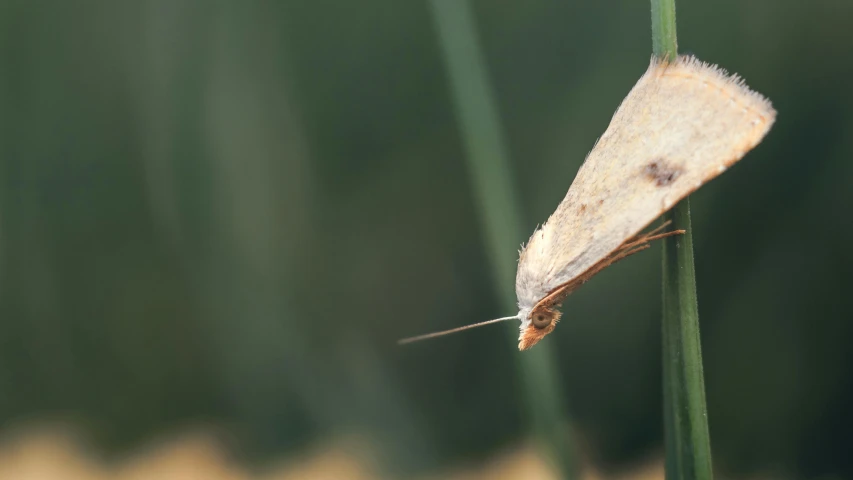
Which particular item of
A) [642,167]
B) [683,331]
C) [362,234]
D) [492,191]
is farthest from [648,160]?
[362,234]

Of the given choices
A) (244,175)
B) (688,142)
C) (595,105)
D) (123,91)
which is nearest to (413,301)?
(244,175)

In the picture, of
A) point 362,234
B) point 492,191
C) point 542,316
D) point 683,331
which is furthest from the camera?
point 362,234

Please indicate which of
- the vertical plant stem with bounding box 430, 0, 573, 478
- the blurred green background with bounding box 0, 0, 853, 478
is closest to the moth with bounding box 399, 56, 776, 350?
the vertical plant stem with bounding box 430, 0, 573, 478

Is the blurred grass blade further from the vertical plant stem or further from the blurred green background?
the blurred green background

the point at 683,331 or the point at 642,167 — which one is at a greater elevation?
the point at 642,167

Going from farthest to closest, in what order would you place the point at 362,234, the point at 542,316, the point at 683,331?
1. the point at 362,234
2. the point at 542,316
3. the point at 683,331

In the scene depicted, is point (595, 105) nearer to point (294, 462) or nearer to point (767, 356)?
point (767, 356)

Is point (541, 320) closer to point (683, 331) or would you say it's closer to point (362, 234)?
point (683, 331)
